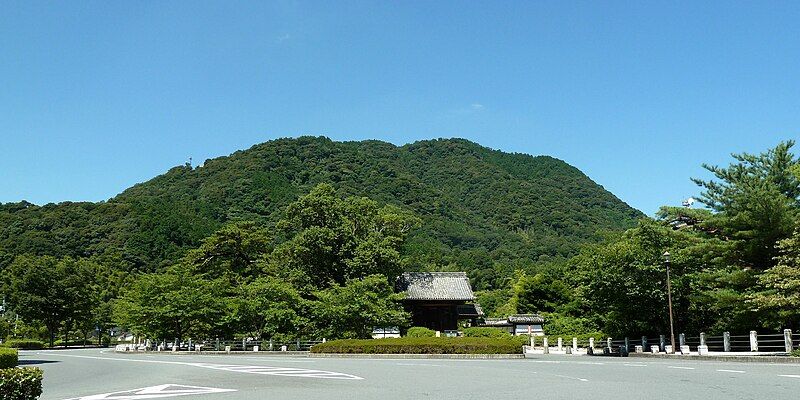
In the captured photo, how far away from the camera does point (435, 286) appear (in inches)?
1919

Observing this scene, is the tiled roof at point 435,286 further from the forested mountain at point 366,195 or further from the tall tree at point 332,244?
the forested mountain at point 366,195

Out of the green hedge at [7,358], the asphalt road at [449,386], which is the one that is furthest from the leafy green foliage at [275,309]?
the green hedge at [7,358]

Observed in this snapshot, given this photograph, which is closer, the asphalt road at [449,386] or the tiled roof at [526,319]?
the asphalt road at [449,386]

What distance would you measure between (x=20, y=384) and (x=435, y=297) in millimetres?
39197

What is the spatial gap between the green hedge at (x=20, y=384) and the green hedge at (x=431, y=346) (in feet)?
70.3

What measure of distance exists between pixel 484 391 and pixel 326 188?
35.1m

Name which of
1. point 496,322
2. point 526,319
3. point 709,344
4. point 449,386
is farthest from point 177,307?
point 496,322

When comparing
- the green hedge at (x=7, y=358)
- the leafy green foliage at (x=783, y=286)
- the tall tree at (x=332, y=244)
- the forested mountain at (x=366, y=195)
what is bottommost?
the green hedge at (x=7, y=358)

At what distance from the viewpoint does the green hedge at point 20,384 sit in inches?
368

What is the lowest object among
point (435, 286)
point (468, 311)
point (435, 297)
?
point (468, 311)

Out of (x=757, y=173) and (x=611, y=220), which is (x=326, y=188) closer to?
(x=757, y=173)

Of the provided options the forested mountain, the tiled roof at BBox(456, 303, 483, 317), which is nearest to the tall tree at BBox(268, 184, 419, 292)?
the tiled roof at BBox(456, 303, 483, 317)

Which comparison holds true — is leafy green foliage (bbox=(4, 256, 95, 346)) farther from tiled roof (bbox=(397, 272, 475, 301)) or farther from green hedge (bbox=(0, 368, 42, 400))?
green hedge (bbox=(0, 368, 42, 400))

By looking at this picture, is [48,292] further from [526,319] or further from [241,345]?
[526,319]
